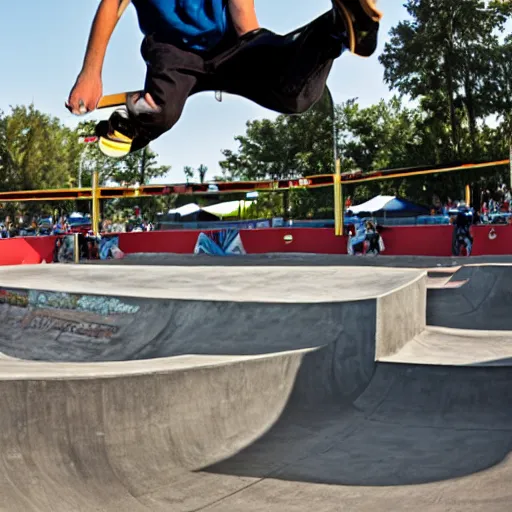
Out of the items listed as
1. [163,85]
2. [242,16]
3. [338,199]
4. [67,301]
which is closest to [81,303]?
[67,301]

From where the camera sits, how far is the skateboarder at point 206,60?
4.96 m


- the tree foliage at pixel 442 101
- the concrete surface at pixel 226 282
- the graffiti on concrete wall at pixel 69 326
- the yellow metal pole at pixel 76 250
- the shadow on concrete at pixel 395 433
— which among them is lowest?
the shadow on concrete at pixel 395 433

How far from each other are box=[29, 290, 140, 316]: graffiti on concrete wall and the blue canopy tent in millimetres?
26873

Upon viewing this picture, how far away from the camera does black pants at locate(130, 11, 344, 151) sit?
489 centimetres

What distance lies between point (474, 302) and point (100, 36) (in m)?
9.25

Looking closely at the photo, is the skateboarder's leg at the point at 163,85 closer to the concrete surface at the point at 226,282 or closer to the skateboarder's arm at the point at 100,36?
the skateboarder's arm at the point at 100,36

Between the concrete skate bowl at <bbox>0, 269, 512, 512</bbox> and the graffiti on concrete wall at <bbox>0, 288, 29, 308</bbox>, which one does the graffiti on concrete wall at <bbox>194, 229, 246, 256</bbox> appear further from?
the concrete skate bowl at <bbox>0, 269, 512, 512</bbox>

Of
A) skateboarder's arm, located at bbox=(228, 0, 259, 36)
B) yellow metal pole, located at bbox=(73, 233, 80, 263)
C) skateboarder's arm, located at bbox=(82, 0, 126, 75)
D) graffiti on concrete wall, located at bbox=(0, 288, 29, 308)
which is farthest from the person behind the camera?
yellow metal pole, located at bbox=(73, 233, 80, 263)

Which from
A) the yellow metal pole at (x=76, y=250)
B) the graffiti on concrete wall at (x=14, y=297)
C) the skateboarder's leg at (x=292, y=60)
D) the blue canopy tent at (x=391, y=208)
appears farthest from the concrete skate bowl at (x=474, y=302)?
the blue canopy tent at (x=391, y=208)

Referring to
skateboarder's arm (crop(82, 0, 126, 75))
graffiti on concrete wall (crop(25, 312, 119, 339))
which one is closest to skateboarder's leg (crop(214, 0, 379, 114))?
skateboarder's arm (crop(82, 0, 126, 75))

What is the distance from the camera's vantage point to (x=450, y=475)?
570cm

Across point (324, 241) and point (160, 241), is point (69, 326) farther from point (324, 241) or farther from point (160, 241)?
point (160, 241)

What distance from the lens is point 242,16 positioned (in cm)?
516

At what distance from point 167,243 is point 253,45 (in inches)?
821
